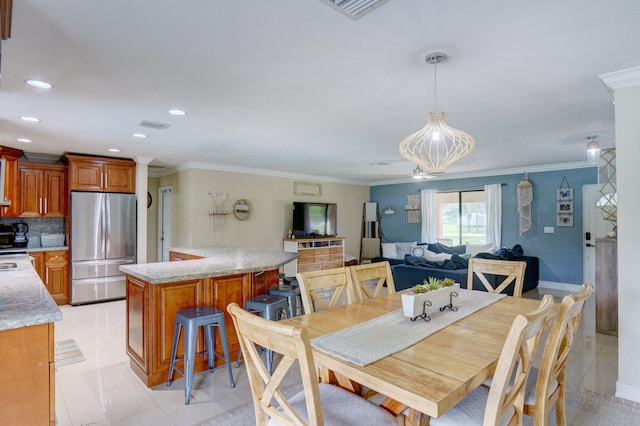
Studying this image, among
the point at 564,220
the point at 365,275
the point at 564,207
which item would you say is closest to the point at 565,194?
the point at 564,207

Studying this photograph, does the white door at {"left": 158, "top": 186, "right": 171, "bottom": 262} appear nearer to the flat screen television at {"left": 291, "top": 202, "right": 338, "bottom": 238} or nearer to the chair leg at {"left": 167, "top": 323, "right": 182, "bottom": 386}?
the flat screen television at {"left": 291, "top": 202, "right": 338, "bottom": 238}

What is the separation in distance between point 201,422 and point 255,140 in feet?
10.6

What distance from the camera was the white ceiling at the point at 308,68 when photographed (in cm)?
176

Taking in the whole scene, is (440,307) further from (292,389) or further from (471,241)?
(471,241)

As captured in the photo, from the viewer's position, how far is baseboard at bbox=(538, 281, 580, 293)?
251 inches

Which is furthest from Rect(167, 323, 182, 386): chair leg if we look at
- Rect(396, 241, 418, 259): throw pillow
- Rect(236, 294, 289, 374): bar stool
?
Rect(396, 241, 418, 259): throw pillow

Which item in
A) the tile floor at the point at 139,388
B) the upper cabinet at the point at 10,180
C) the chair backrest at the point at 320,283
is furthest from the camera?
the upper cabinet at the point at 10,180

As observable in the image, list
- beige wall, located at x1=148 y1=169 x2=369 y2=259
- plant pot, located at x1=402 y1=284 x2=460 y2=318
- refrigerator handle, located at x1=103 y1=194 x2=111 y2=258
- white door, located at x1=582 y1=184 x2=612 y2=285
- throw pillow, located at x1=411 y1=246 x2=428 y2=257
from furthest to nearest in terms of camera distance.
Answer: throw pillow, located at x1=411 y1=246 x2=428 y2=257 < beige wall, located at x1=148 y1=169 x2=369 y2=259 < white door, located at x1=582 y1=184 x2=612 y2=285 < refrigerator handle, located at x1=103 y1=194 x2=111 y2=258 < plant pot, located at x1=402 y1=284 x2=460 y2=318

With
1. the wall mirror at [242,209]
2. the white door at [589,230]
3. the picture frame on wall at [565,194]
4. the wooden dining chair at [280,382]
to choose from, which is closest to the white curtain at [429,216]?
the picture frame on wall at [565,194]

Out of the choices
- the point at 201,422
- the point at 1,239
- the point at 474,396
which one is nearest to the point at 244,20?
the point at 474,396

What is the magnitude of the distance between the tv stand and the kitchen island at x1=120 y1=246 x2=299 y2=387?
13.0ft

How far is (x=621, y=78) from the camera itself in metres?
2.50

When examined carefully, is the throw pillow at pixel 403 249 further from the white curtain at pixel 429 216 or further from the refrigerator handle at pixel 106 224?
the refrigerator handle at pixel 106 224

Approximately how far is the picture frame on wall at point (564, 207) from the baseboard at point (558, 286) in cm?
131
